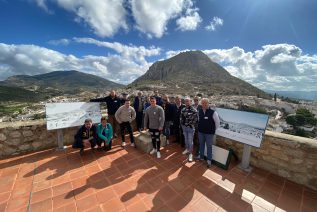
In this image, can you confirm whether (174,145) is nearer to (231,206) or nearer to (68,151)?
(231,206)

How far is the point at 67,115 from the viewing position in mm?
4004

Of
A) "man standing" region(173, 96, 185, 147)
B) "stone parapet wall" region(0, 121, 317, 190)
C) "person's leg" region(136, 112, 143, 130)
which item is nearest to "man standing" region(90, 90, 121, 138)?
"person's leg" region(136, 112, 143, 130)

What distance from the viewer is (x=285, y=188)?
2.84 metres

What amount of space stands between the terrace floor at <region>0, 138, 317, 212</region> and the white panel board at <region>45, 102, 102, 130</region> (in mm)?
823

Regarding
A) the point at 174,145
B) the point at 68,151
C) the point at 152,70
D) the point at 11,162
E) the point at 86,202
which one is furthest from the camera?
the point at 152,70

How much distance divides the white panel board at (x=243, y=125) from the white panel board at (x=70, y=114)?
3428 millimetres

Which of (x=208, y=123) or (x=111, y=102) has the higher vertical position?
(x=111, y=102)

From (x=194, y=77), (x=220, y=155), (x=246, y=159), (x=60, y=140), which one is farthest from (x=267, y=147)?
(x=194, y=77)

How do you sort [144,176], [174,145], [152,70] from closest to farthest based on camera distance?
[144,176] < [174,145] < [152,70]

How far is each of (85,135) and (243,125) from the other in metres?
3.81

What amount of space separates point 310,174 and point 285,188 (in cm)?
54

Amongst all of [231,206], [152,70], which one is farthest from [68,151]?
[152,70]

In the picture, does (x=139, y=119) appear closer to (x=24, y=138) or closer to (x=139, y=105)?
(x=139, y=105)

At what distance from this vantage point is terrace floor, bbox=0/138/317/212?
2.31 m
